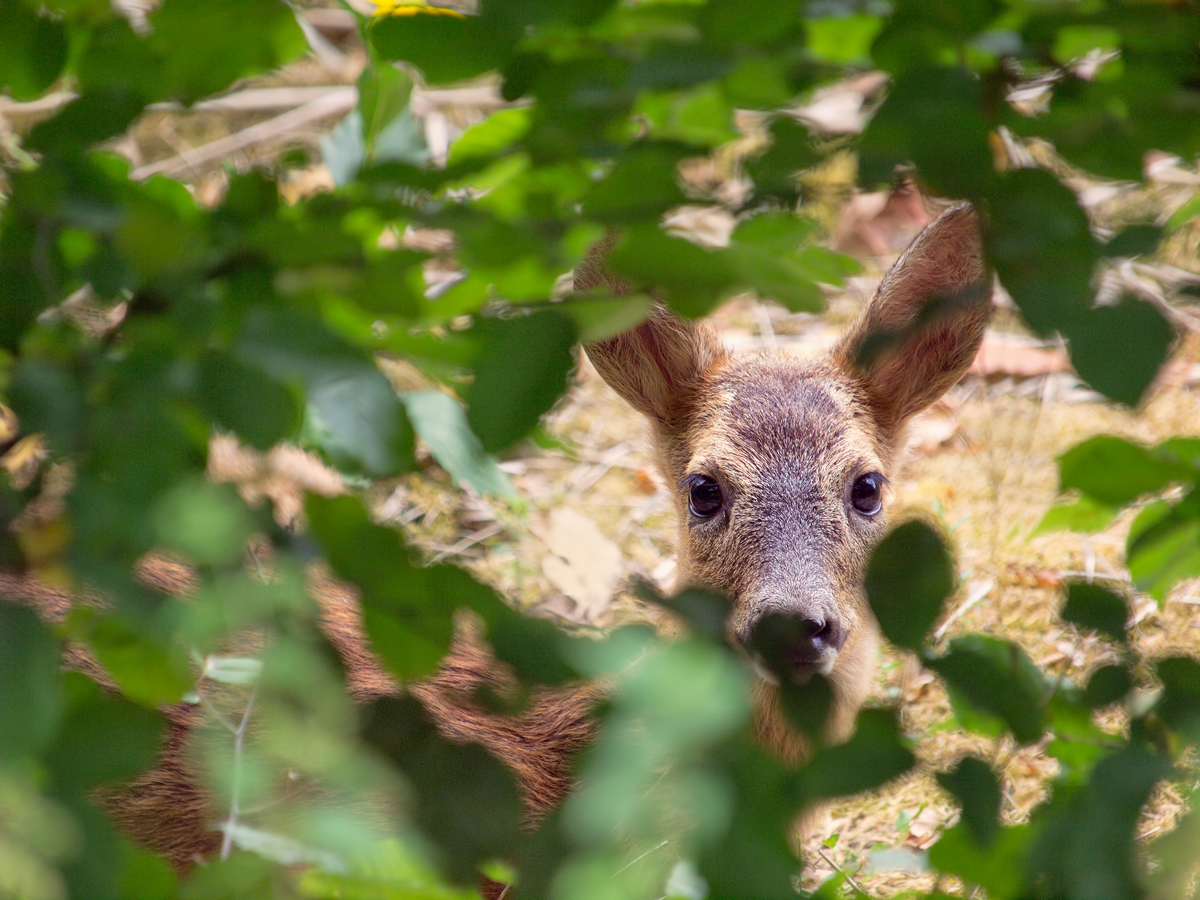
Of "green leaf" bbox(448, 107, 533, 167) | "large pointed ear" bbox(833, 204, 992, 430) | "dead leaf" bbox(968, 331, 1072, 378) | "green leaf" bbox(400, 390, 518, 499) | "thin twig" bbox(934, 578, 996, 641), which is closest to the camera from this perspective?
"green leaf" bbox(448, 107, 533, 167)

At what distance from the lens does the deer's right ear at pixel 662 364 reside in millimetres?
3896

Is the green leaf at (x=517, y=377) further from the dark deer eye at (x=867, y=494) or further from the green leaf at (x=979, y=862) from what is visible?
the dark deer eye at (x=867, y=494)

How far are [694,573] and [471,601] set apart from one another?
275 cm

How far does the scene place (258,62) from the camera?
1120 millimetres

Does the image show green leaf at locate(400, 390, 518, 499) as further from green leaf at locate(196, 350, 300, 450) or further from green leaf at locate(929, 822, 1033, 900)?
green leaf at locate(929, 822, 1033, 900)

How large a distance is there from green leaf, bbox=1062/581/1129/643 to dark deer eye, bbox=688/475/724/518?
8.40 ft

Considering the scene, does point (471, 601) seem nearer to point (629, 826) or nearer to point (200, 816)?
point (629, 826)

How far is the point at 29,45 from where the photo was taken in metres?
1.11

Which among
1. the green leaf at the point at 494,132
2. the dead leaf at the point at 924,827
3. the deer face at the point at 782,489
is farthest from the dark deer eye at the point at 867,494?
the green leaf at the point at 494,132

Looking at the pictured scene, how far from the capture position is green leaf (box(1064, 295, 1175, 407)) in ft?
3.08

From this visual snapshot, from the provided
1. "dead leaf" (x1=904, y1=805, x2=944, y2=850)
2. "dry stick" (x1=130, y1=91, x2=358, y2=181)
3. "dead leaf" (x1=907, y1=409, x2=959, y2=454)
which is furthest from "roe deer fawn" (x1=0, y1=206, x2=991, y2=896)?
"dry stick" (x1=130, y1=91, x2=358, y2=181)

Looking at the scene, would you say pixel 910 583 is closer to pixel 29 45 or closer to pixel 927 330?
pixel 927 330

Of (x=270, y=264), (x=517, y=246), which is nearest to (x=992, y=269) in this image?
(x=517, y=246)

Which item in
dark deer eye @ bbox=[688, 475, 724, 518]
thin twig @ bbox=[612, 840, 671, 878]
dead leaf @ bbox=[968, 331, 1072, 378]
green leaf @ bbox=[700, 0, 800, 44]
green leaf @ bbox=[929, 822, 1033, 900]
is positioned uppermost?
green leaf @ bbox=[700, 0, 800, 44]
